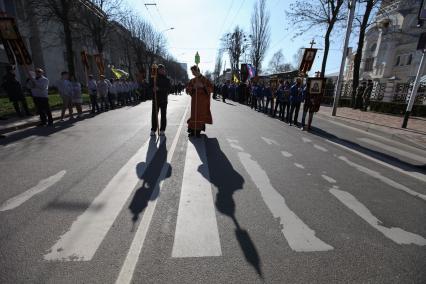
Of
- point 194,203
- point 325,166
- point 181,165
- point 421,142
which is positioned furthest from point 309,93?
point 194,203

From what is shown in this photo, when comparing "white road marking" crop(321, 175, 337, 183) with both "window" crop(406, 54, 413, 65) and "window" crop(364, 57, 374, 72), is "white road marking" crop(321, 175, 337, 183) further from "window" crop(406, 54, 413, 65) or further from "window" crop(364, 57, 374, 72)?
"window" crop(364, 57, 374, 72)

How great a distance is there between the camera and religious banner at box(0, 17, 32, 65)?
28.9 feet

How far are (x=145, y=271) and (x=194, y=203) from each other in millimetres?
1343

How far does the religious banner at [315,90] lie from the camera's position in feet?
31.9

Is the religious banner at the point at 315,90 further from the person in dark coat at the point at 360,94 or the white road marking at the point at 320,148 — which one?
the person in dark coat at the point at 360,94

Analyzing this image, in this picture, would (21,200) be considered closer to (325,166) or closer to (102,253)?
(102,253)

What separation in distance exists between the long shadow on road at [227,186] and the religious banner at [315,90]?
509 centimetres

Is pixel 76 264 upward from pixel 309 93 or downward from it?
downward

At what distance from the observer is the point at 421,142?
7957mm

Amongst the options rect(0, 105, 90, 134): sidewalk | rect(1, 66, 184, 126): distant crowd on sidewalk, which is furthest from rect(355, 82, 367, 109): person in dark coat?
rect(0, 105, 90, 134): sidewalk

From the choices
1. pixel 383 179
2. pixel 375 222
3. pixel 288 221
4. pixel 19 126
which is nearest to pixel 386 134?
pixel 383 179

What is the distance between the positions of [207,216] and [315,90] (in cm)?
815

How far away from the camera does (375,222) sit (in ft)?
10.5

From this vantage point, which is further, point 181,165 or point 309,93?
point 309,93
